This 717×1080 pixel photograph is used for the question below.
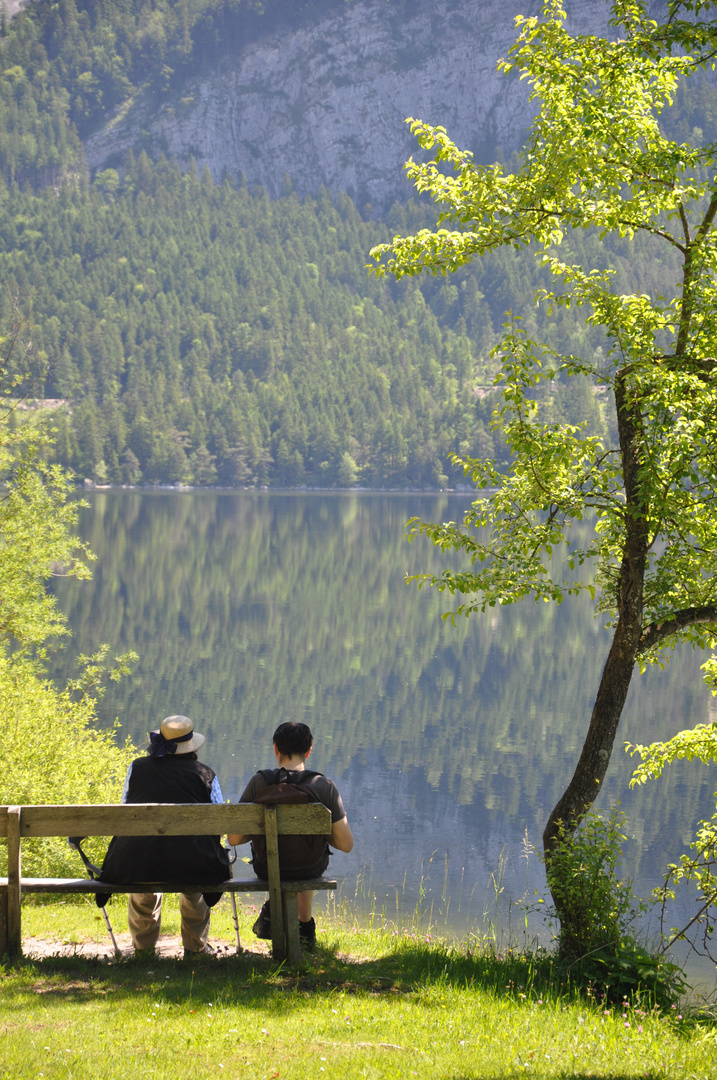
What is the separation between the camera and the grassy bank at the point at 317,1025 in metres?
4.60

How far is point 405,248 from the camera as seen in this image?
8305mm

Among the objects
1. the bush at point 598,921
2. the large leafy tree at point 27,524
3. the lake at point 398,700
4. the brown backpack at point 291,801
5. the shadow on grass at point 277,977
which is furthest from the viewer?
the large leafy tree at point 27,524

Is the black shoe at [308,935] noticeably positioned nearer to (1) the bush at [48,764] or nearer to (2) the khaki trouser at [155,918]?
(2) the khaki trouser at [155,918]

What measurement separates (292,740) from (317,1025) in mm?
1666

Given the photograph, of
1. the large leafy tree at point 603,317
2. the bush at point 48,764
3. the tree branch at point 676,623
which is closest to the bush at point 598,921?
the large leafy tree at point 603,317

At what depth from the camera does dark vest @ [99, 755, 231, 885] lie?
6.12m

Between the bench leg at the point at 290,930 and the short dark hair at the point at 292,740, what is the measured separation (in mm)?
855

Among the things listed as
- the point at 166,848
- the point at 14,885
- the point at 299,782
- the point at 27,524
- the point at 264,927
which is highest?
the point at 27,524

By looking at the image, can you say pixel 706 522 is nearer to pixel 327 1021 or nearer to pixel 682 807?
pixel 327 1021

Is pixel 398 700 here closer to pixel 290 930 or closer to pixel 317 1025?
pixel 290 930

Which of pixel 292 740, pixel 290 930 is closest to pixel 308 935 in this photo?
pixel 290 930

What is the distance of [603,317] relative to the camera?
7.86 m

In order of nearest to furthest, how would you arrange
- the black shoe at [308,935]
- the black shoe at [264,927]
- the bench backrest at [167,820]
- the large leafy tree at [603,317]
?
the bench backrest at [167,820] < the black shoe at [264,927] < the black shoe at [308,935] < the large leafy tree at [603,317]

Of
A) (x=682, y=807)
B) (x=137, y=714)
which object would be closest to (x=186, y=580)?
(x=137, y=714)
